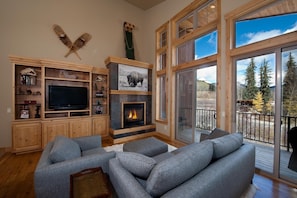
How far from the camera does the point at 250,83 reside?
9.36ft

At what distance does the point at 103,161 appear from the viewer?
6.07 ft

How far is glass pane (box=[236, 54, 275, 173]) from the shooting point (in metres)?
2.58

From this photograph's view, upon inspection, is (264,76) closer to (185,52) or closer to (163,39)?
(185,52)

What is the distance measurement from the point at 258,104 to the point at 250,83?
0.45 m

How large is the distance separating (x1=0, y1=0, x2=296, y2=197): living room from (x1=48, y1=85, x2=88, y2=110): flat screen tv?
1.01 m

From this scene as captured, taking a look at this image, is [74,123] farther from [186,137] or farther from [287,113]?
[287,113]

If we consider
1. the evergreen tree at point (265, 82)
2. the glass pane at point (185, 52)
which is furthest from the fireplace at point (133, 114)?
the evergreen tree at point (265, 82)

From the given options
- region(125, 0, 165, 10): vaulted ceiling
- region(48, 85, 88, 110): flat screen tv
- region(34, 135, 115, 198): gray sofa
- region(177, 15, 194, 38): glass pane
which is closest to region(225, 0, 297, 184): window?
region(177, 15, 194, 38): glass pane

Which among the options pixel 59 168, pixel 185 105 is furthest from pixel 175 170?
pixel 185 105

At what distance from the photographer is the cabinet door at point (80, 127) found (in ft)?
13.4

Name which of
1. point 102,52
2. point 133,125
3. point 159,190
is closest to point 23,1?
point 102,52

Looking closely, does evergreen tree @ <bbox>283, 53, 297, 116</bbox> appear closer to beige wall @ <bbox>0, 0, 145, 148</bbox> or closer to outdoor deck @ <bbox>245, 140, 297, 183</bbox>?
outdoor deck @ <bbox>245, 140, 297, 183</bbox>

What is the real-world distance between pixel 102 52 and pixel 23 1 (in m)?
2.41

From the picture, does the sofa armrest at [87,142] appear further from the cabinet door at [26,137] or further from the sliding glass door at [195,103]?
the sliding glass door at [195,103]
